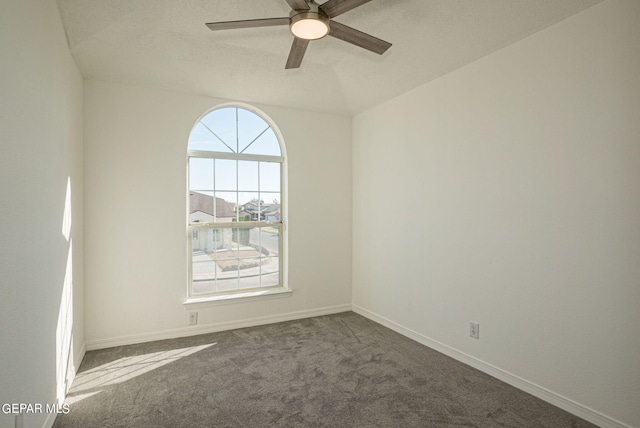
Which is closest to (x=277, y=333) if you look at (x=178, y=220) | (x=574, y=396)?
Answer: (x=178, y=220)

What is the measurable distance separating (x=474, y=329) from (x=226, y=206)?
274cm

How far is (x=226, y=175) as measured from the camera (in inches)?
152

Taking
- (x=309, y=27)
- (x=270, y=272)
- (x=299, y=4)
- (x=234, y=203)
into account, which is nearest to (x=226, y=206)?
(x=234, y=203)

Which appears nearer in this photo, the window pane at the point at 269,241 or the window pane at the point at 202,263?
the window pane at the point at 202,263

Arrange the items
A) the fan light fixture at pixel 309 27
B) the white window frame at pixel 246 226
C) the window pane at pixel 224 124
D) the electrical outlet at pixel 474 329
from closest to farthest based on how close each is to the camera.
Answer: the fan light fixture at pixel 309 27 < the electrical outlet at pixel 474 329 < the white window frame at pixel 246 226 < the window pane at pixel 224 124

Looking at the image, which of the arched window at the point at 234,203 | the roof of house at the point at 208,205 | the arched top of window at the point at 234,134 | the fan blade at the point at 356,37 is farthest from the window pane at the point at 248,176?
the fan blade at the point at 356,37

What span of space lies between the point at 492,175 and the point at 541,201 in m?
0.43

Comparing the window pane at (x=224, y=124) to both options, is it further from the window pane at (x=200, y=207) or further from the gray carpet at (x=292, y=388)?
the gray carpet at (x=292, y=388)

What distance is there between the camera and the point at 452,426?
2035 millimetres

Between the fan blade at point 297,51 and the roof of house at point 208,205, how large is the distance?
1771 millimetres

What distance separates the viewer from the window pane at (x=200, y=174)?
370cm

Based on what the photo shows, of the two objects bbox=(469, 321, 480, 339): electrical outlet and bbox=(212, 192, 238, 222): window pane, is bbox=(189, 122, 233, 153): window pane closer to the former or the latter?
bbox=(212, 192, 238, 222): window pane

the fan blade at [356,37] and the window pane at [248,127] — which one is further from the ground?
the fan blade at [356,37]

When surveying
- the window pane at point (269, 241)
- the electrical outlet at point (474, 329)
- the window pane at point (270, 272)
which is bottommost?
the electrical outlet at point (474, 329)
